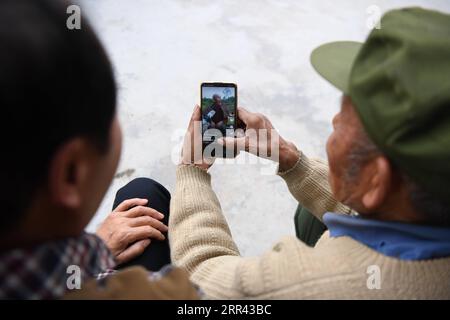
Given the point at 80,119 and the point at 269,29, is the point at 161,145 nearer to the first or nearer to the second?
the point at 269,29

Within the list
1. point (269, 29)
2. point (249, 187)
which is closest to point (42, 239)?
point (249, 187)

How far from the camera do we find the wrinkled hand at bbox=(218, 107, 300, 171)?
37.7 inches

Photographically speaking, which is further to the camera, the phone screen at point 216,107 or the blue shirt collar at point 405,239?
the phone screen at point 216,107

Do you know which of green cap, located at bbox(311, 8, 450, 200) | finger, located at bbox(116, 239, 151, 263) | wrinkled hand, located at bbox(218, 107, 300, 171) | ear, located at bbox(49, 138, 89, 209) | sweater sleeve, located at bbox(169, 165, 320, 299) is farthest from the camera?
wrinkled hand, located at bbox(218, 107, 300, 171)

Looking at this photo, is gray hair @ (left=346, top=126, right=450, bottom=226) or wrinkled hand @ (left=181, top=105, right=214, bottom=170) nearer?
gray hair @ (left=346, top=126, right=450, bottom=226)

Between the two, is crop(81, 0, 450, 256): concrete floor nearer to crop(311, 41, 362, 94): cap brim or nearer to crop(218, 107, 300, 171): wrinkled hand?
crop(218, 107, 300, 171): wrinkled hand

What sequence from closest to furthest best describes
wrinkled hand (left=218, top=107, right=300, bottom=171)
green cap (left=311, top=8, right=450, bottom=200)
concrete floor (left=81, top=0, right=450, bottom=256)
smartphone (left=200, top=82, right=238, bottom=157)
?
green cap (left=311, top=8, right=450, bottom=200) → wrinkled hand (left=218, top=107, right=300, bottom=171) → smartphone (left=200, top=82, right=238, bottom=157) → concrete floor (left=81, top=0, right=450, bottom=256)

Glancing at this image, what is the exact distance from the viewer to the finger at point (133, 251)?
33.4 inches

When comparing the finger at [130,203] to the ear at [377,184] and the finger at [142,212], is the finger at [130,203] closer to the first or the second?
the finger at [142,212]

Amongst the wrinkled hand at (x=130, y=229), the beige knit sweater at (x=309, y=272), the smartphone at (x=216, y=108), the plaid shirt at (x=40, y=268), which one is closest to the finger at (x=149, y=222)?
the wrinkled hand at (x=130, y=229)

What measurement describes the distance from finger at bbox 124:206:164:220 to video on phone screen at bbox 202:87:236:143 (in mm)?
247

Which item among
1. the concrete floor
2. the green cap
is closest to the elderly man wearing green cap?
the green cap

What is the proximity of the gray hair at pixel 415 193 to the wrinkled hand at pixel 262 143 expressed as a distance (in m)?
0.37

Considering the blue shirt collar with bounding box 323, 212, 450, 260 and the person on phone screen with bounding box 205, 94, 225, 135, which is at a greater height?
the person on phone screen with bounding box 205, 94, 225, 135
